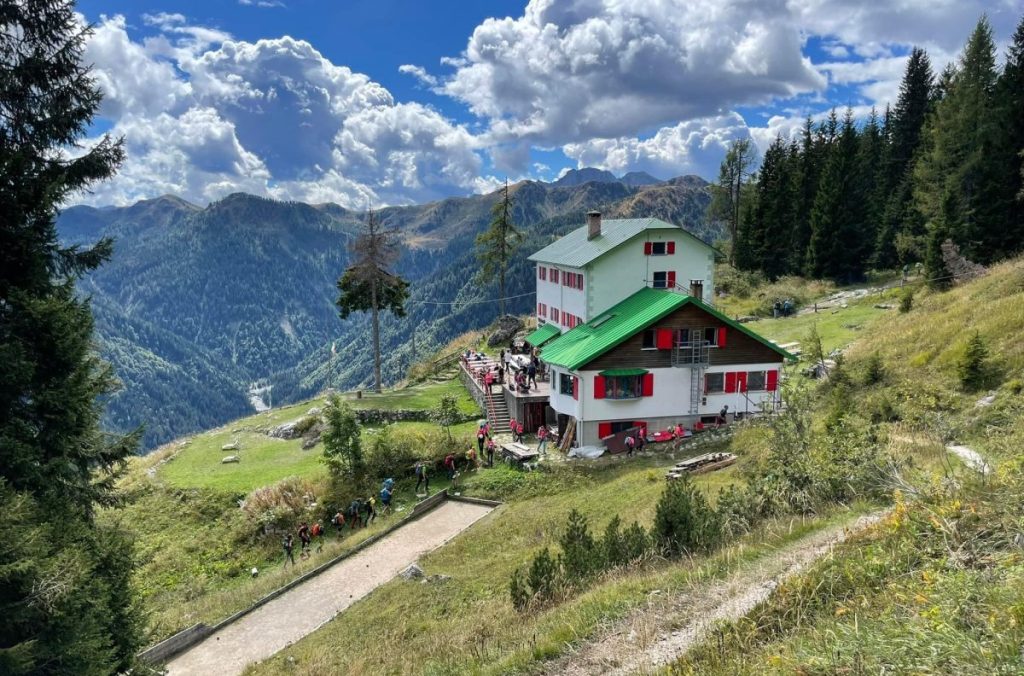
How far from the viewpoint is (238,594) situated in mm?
19672

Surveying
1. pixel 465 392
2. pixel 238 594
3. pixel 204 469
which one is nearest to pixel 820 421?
pixel 238 594

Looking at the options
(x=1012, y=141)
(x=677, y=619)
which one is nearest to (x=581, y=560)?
(x=677, y=619)

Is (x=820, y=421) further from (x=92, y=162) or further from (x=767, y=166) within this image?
(x=767, y=166)

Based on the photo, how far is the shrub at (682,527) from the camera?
11227 millimetres

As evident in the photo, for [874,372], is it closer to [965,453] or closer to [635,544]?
[965,453]

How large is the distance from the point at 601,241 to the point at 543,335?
925 centimetres

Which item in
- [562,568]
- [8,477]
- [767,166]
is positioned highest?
[767,166]

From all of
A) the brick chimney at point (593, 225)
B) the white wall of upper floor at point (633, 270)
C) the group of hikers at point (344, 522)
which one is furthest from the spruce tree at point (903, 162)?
the group of hikers at point (344, 522)

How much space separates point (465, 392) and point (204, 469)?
18951 millimetres

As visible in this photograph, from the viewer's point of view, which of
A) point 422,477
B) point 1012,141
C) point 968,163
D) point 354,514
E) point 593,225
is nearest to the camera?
point 354,514

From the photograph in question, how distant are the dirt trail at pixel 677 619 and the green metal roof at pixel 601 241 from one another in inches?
1250

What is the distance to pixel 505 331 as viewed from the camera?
56.2 m

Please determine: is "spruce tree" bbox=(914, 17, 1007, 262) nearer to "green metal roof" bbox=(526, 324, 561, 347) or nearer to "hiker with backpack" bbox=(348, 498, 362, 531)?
"green metal roof" bbox=(526, 324, 561, 347)

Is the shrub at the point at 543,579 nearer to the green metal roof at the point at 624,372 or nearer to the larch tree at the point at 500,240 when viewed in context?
the green metal roof at the point at 624,372
